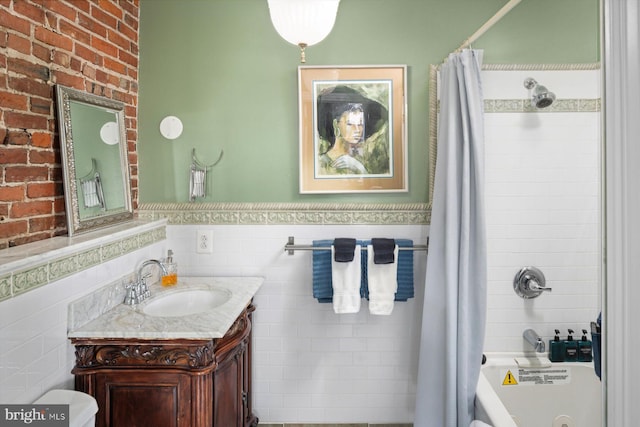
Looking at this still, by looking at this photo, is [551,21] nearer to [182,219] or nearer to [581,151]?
[581,151]

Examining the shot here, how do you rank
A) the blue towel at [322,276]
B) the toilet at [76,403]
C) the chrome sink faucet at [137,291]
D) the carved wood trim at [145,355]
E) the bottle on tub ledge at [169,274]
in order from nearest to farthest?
the toilet at [76,403] < the carved wood trim at [145,355] < the chrome sink faucet at [137,291] < the bottle on tub ledge at [169,274] < the blue towel at [322,276]

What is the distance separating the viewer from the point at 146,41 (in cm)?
235

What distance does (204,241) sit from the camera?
2383 millimetres

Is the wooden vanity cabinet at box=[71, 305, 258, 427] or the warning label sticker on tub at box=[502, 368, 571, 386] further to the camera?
the warning label sticker on tub at box=[502, 368, 571, 386]

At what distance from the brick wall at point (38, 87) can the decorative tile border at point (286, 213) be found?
691mm

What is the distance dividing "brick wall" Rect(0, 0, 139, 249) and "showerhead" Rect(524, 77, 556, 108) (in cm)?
224

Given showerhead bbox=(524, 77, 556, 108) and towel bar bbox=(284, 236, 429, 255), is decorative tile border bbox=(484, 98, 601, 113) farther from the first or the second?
towel bar bbox=(284, 236, 429, 255)

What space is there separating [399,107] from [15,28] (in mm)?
1756

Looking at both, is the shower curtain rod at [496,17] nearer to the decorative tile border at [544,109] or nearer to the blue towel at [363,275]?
the decorative tile border at [544,109]

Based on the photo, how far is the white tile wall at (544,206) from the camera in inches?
90.0

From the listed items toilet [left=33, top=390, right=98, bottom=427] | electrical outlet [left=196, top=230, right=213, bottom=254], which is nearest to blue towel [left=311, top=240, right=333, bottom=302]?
electrical outlet [left=196, top=230, right=213, bottom=254]

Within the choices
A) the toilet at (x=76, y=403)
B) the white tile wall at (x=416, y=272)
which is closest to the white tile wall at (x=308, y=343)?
the white tile wall at (x=416, y=272)

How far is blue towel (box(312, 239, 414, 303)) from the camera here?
226cm

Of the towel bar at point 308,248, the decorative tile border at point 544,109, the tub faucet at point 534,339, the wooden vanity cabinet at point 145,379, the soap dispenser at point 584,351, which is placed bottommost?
the soap dispenser at point 584,351
